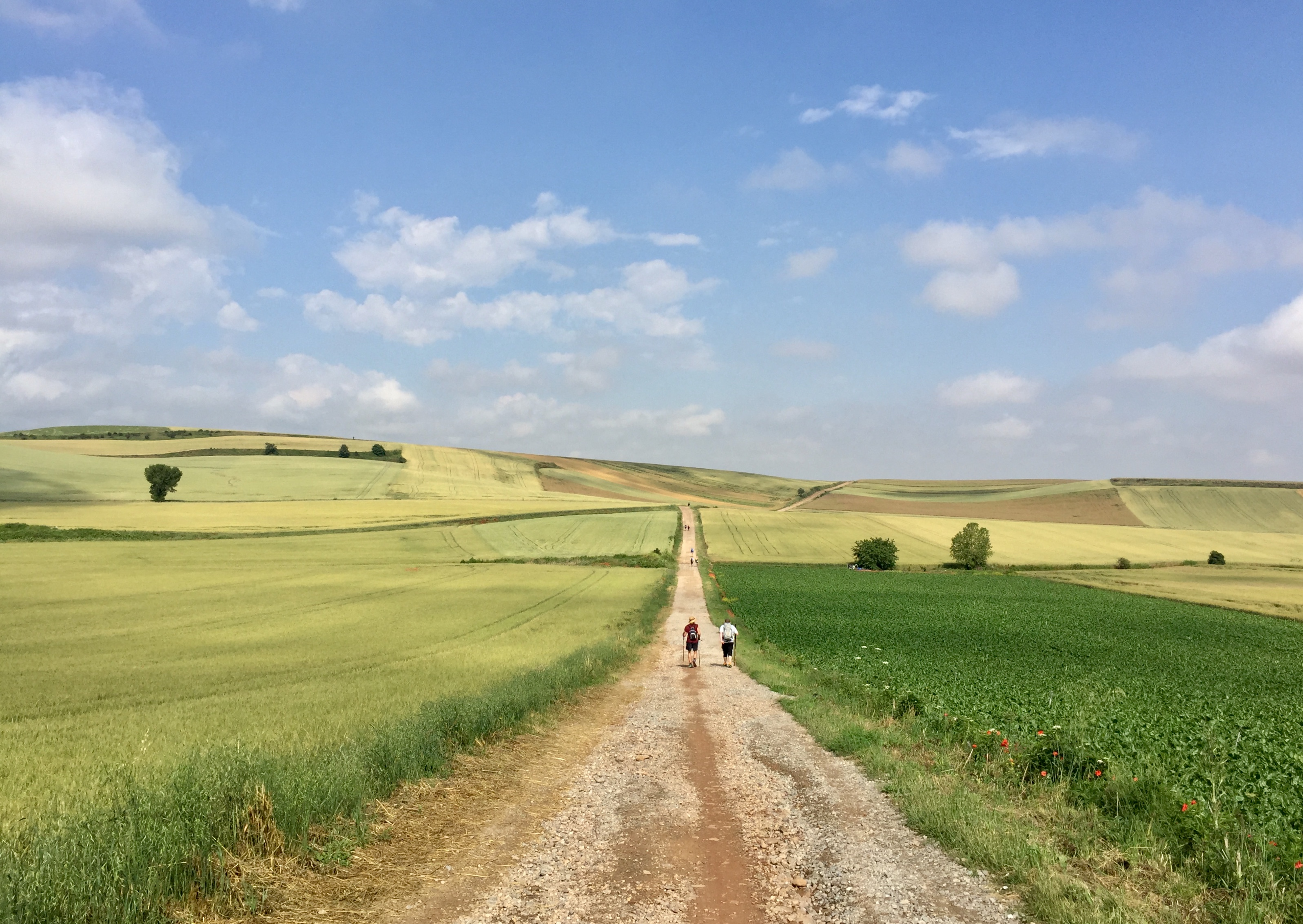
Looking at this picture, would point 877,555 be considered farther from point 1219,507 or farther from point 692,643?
point 1219,507

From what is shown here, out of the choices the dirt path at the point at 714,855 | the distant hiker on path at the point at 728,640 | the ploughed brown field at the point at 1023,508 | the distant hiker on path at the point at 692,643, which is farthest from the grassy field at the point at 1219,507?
the dirt path at the point at 714,855

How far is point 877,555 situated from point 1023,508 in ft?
248

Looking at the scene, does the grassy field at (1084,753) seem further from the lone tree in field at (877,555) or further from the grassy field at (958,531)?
the grassy field at (958,531)

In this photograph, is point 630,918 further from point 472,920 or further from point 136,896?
point 136,896

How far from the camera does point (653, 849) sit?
8.93 m

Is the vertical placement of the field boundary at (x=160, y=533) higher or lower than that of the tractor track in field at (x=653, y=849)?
Result: lower

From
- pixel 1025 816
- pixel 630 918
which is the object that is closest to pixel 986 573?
pixel 1025 816

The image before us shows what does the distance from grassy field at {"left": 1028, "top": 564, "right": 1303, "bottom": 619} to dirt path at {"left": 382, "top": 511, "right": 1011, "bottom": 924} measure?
2050 inches

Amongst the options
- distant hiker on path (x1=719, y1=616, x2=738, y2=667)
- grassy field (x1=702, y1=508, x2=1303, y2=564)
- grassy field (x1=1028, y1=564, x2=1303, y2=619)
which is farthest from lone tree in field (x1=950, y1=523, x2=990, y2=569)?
distant hiker on path (x1=719, y1=616, x2=738, y2=667)

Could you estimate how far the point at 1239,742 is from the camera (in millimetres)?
12906

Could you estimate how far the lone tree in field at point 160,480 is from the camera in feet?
308

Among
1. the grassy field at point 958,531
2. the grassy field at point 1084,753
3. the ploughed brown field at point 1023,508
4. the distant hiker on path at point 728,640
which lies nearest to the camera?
the grassy field at point 1084,753

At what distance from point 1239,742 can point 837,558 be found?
70.1m

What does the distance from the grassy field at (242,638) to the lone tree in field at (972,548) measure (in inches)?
1495
